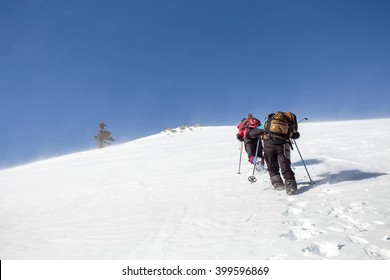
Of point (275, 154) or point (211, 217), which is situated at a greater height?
point (275, 154)

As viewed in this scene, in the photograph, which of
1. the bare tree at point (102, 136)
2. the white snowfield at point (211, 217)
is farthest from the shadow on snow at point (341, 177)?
the bare tree at point (102, 136)

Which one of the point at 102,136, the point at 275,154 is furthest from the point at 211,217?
the point at 102,136

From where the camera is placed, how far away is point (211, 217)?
17.5 feet

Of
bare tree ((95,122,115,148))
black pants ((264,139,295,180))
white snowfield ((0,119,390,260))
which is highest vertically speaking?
bare tree ((95,122,115,148))

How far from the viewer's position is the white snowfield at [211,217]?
12.5ft

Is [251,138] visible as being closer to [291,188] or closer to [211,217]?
[291,188]

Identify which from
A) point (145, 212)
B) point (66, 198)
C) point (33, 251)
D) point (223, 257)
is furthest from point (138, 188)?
point (223, 257)

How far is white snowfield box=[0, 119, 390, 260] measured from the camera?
382 cm

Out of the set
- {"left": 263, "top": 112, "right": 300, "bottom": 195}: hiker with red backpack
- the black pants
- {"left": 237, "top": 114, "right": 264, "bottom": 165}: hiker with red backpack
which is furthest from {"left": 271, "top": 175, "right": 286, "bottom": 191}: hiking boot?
{"left": 237, "top": 114, "right": 264, "bottom": 165}: hiker with red backpack

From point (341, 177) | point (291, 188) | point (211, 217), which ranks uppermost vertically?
point (341, 177)

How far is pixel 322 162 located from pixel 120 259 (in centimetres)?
817

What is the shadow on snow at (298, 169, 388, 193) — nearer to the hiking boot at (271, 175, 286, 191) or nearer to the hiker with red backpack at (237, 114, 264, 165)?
the hiking boot at (271, 175, 286, 191)

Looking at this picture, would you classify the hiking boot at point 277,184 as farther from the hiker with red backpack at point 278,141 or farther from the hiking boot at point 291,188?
the hiking boot at point 291,188

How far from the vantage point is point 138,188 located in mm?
8953
